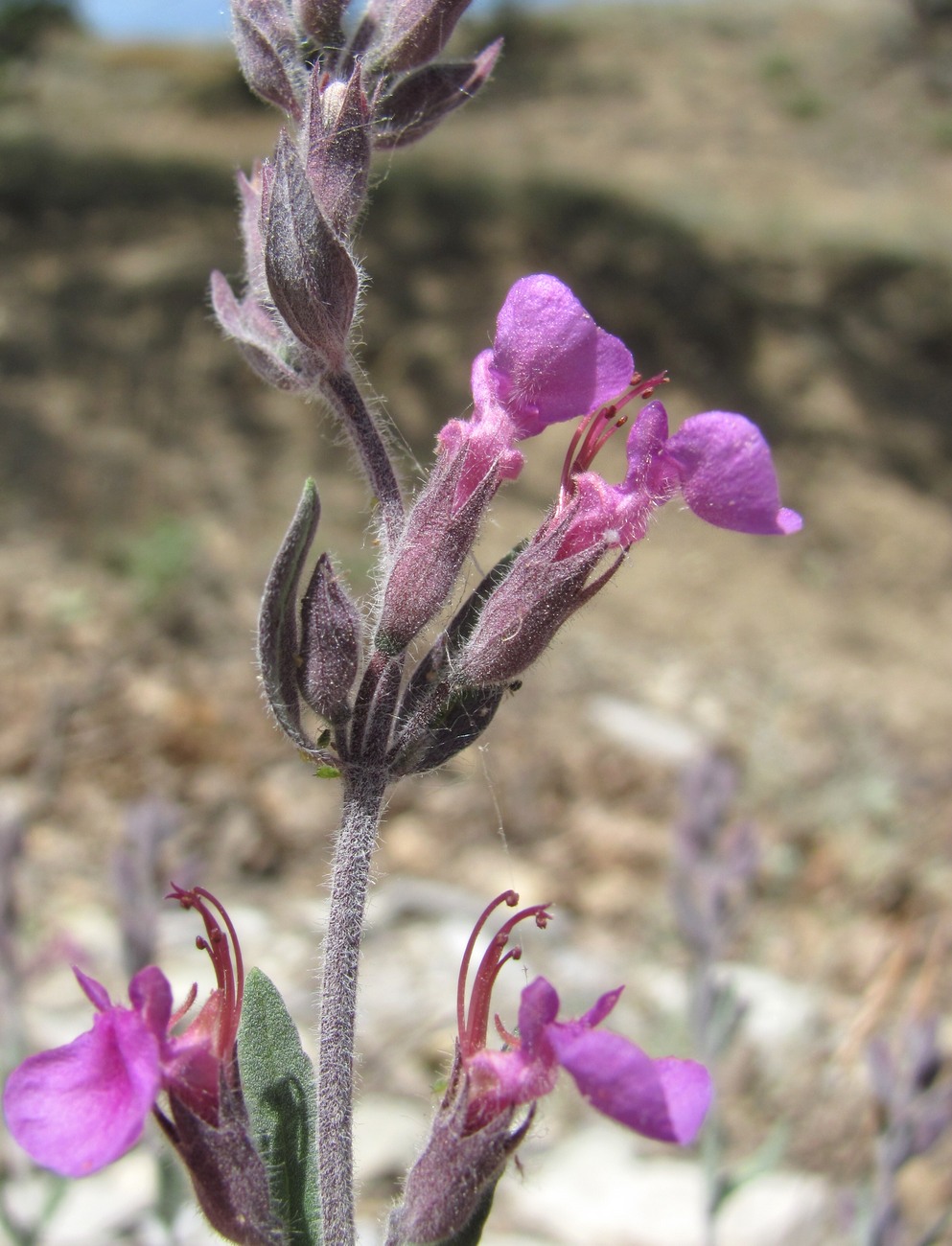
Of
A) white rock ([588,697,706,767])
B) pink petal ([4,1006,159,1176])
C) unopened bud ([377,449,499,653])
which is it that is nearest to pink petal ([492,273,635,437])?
unopened bud ([377,449,499,653])

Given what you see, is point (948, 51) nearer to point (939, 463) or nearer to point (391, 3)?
point (939, 463)

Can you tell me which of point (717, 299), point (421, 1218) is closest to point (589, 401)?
point (421, 1218)

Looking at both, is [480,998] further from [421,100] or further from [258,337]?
[421,100]

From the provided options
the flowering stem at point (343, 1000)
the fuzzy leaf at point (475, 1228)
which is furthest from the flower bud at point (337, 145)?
the fuzzy leaf at point (475, 1228)

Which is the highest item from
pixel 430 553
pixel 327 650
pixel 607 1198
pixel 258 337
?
pixel 258 337

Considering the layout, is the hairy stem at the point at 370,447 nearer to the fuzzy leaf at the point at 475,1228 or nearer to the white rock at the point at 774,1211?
the fuzzy leaf at the point at 475,1228

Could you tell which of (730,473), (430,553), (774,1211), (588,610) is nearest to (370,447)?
(430,553)
